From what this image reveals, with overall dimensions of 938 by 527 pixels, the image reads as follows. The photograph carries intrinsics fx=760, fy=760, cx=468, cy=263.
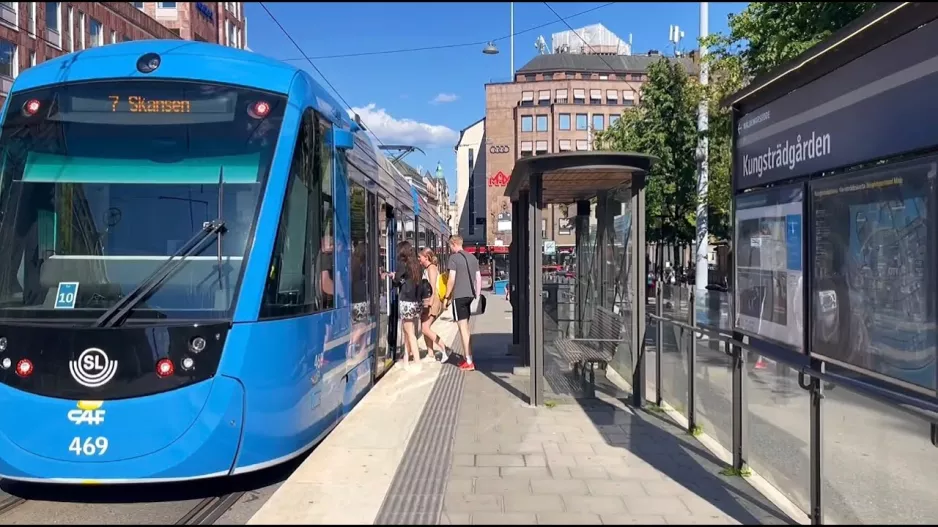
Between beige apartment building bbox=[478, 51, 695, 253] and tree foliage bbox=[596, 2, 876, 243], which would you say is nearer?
tree foliage bbox=[596, 2, 876, 243]

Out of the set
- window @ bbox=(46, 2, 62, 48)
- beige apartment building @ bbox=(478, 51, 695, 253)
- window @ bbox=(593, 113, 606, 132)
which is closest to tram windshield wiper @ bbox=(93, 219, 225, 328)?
window @ bbox=(46, 2, 62, 48)

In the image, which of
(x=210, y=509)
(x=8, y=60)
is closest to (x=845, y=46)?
(x=210, y=509)

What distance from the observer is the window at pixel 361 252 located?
7.21 meters

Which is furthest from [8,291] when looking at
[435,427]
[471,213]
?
[471,213]

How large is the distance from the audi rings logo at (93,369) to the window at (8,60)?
34870 millimetres

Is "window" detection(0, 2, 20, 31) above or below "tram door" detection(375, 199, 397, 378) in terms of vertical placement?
above

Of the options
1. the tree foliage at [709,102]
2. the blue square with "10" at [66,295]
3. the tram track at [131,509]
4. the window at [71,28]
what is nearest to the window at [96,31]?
the window at [71,28]

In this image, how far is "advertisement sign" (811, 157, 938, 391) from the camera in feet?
12.6

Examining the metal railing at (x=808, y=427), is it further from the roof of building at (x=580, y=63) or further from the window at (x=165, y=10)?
the roof of building at (x=580, y=63)

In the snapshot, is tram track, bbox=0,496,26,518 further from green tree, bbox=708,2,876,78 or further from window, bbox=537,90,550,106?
window, bbox=537,90,550,106

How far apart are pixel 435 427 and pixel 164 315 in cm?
290

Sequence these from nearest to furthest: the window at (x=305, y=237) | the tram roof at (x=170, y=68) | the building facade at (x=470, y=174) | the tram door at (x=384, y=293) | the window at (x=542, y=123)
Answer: the window at (x=305, y=237), the tram roof at (x=170, y=68), the tram door at (x=384, y=293), the window at (x=542, y=123), the building facade at (x=470, y=174)

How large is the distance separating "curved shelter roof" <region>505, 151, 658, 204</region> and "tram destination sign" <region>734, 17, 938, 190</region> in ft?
6.06

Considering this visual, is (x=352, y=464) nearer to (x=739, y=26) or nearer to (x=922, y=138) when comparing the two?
(x=922, y=138)
